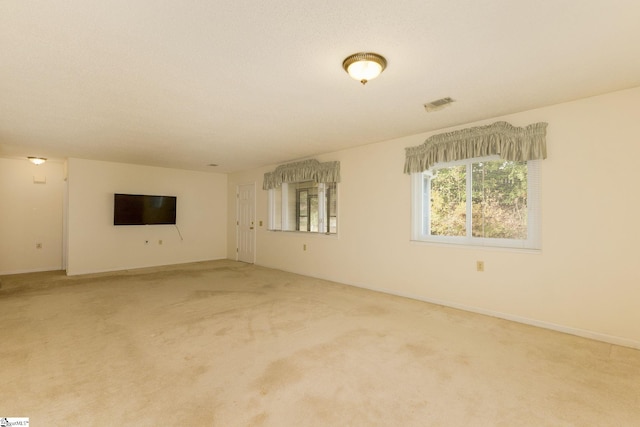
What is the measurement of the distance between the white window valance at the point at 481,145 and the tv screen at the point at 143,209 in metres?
5.43

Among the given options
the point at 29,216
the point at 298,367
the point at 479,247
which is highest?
the point at 29,216

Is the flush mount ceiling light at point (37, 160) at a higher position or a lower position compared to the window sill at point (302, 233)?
higher

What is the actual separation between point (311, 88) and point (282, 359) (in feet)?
7.75

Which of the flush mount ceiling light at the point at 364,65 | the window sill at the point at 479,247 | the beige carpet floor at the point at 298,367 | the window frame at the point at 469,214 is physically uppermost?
the flush mount ceiling light at the point at 364,65

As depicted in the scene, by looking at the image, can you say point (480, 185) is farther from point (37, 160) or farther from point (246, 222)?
point (37, 160)

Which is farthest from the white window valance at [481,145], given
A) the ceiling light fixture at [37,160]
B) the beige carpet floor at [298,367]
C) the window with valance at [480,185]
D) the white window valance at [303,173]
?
the ceiling light fixture at [37,160]

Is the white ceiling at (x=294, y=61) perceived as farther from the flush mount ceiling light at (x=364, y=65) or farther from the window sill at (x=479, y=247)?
the window sill at (x=479, y=247)

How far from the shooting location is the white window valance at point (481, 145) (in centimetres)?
319

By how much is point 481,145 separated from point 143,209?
21.4 ft

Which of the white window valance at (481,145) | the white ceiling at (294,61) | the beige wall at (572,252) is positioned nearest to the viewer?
the white ceiling at (294,61)

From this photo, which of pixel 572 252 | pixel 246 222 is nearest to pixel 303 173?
pixel 246 222

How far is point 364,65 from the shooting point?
7.17 feet

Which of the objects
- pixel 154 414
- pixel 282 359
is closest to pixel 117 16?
pixel 154 414

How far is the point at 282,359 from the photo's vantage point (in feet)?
7.99
